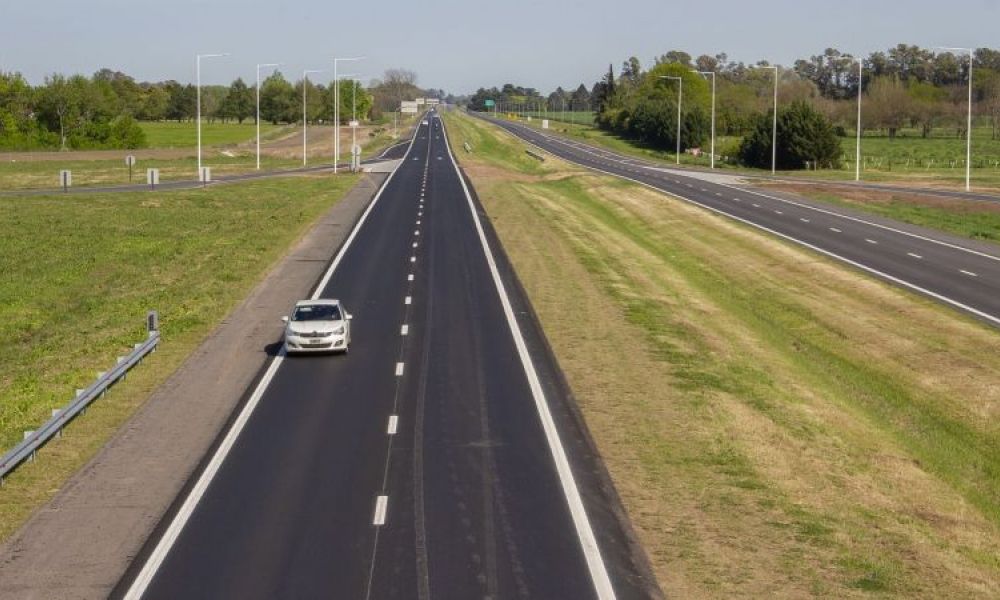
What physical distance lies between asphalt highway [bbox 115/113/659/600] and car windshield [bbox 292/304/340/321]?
1.02 metres

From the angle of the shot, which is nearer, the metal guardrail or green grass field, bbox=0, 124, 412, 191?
the metal guardrail

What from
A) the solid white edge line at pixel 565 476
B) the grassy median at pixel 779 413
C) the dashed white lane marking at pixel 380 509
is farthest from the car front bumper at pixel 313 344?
the dashed white lane marking at pixel 380 509

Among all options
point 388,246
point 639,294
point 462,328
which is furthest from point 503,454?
point 388,246

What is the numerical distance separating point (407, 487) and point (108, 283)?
3113 cm

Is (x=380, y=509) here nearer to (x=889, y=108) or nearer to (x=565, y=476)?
(x=565, y=476)

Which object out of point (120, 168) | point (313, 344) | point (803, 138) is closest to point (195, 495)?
point (313, 344)

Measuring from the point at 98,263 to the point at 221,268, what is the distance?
9.08 meters

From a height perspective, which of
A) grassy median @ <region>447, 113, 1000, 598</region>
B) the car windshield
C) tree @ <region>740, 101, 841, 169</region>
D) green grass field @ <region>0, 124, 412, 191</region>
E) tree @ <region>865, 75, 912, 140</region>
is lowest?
grassy median @ <region>447, 113, 1000, 598</region>

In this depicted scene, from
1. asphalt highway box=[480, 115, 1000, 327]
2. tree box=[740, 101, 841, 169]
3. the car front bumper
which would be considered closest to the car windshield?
the car front bumper

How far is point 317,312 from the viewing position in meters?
32.2

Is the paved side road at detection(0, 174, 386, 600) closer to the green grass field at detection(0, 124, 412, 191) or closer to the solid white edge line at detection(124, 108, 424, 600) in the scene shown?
the solid white edge line at detection(124, 108, 424, 600)

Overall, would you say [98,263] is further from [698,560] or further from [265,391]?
[698,560]

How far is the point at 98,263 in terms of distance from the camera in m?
53.8

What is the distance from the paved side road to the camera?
645 inches
